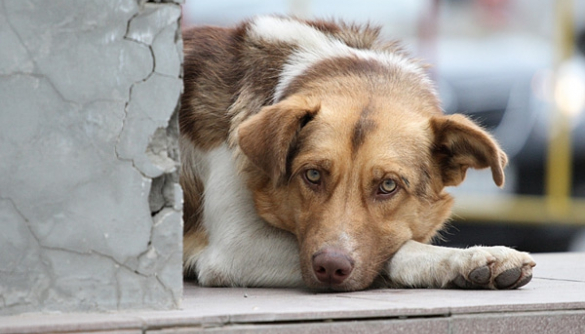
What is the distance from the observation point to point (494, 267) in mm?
3299

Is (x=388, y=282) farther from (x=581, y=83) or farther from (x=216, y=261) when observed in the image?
(x=581, y=83)

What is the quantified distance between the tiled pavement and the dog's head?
19 cm

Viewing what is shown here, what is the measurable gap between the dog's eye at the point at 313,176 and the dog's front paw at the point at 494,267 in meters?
0.59

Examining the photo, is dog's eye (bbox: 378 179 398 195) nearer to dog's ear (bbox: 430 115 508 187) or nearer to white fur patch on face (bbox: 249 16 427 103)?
dog's ear (bbox: 430 115 508 187)

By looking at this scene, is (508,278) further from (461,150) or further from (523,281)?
(461,150)

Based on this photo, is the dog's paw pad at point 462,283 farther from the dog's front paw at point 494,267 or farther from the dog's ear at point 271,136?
the dog's ear at point 271,136

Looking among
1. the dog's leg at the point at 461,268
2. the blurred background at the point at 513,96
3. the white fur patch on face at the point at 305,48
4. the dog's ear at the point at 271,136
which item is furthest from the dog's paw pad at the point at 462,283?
the blurred background at the point at 513,96

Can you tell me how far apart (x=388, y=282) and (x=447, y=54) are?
5292 millimetres

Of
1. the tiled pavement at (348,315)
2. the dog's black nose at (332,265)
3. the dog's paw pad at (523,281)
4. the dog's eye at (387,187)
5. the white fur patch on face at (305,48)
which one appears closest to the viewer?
the tiled pavement at (348,315)

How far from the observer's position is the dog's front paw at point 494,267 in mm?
3287

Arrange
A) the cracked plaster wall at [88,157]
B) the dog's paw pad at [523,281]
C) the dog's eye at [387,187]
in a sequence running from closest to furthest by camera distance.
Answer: the cracked plaster wall at [88,157]
the dog's paw pad at [523,281]
the dog's eye at [387,187]

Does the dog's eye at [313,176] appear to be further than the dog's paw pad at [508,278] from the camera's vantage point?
Yes

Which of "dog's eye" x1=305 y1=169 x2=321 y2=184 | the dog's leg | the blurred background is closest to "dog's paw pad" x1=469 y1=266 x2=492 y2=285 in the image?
the dog's leg

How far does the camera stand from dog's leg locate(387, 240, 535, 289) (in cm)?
329
